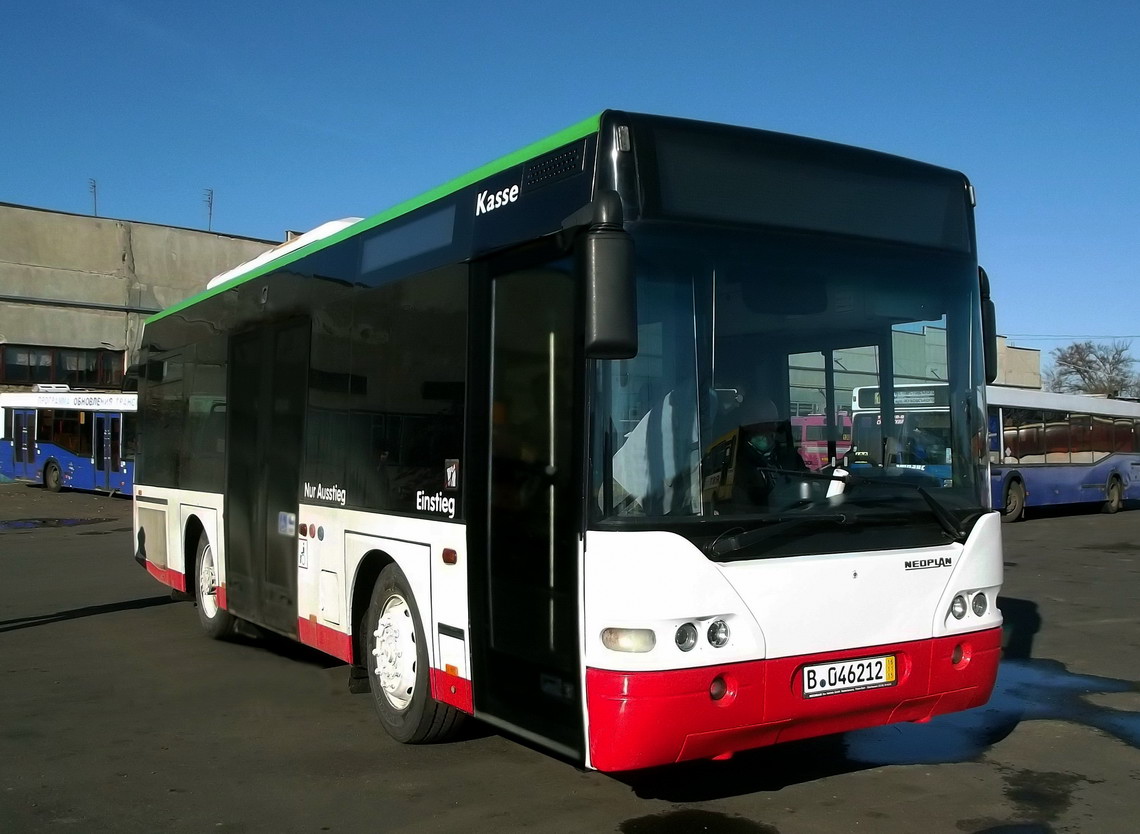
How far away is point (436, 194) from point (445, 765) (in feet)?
10.4

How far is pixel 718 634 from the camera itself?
498cm

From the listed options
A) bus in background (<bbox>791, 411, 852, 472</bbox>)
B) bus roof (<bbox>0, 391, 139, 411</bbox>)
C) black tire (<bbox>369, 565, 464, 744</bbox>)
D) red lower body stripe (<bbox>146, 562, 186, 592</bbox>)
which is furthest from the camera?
bus roof (<bbox>0, 391, 139, 411</bbox>)

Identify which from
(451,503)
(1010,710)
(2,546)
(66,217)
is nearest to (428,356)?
(451,503)

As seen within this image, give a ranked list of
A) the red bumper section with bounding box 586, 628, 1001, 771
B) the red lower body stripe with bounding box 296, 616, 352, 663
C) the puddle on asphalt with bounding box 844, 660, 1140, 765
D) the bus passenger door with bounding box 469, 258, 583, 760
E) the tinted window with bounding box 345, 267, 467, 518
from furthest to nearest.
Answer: the red lower body stripe with bounding box 296, 616, 352, 663 → the puddle on asphalt with bounding box 844, 660, 1140, 765 → the tinted window with bounding box 345, 267, 467, 518 → the bus passenger door with bounding box 469, 258, 583, 760 → the red bumper section with bounding box 586, 628, 1001, 771

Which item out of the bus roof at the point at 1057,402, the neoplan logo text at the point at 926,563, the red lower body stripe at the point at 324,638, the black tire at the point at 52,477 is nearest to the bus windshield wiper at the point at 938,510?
the neoplan logo text at the point at 926,563

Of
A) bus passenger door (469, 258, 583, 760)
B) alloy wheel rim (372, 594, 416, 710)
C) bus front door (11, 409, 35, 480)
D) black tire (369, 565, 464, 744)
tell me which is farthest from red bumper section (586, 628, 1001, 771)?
bus front door (11, 409, 35, 480)

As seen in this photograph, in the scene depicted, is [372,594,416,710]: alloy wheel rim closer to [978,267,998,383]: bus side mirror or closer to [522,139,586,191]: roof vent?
[522,139,586,191]: roof vent

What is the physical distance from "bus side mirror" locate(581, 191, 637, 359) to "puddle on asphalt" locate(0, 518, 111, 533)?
2213 centimetres

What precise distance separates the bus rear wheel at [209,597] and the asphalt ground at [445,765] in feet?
0.67

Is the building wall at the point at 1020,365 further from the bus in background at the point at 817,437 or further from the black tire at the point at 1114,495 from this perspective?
the bus in background at the point at 817,437

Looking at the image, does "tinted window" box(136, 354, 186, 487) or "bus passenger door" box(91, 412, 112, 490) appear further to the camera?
"bus passenger door" box(91, 412, 112, 490)

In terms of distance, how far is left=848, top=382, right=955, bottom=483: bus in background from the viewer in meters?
5.50

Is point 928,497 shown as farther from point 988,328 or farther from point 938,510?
point 988,328

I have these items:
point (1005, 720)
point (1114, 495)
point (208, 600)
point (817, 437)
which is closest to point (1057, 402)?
point (1114, 495)
